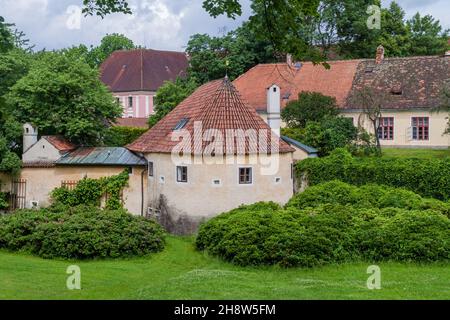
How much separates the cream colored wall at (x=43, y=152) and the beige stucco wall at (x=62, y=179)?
0.53m

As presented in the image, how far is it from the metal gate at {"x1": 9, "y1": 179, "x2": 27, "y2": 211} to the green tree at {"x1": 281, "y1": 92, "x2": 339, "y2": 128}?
14.6 m

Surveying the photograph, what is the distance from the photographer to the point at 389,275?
17094mm

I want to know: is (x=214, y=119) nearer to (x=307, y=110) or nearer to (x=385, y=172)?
(x=385, y=172)

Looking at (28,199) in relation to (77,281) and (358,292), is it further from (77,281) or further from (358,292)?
(358,292)

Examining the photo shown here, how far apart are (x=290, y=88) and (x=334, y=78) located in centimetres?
306

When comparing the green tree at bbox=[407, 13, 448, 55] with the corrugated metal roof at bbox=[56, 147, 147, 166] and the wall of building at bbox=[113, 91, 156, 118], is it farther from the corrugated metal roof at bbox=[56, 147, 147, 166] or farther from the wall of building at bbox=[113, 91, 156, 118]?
the corrugated metal roof at bbox=[56, 147, 147, 166]

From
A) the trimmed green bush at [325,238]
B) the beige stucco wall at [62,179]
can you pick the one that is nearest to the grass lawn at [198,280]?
the trimmed green bush at [325,238]

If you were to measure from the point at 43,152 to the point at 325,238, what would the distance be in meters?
15.9

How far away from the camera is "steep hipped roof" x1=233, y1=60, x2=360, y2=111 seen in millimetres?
41500

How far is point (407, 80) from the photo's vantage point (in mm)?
39625

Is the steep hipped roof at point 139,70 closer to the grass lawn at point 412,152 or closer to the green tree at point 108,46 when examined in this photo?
the green tree at point 108,46

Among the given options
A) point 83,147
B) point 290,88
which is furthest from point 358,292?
point 290,88

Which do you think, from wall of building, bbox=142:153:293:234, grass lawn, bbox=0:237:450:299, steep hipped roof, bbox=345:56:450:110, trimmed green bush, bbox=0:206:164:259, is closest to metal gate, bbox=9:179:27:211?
trimmed green bush, bbox=0:206:164:259

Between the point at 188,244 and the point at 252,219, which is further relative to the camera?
the point at 188,244
